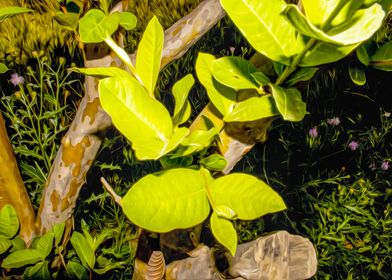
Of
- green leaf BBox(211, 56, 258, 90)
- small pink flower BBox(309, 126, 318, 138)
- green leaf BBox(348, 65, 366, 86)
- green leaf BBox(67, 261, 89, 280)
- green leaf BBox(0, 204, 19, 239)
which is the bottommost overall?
small pink flower BBox(309, 126, 318, 138)

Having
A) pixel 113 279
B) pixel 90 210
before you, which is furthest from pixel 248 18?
pixel 90 210

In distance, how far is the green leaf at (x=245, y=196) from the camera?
0.26 metres

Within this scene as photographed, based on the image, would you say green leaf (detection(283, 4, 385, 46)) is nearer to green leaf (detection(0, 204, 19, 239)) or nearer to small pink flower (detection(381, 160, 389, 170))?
green leaf (detection(0, 204, 19, 239))

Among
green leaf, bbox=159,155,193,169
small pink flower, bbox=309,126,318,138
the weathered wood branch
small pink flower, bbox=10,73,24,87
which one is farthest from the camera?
small pink flower, bbox=309,126,318,138

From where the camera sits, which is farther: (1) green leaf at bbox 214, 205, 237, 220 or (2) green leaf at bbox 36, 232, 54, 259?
(2) green leaf at bbox 36, 232, 54, 259

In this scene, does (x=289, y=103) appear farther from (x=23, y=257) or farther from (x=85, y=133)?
(x=23, y=257)

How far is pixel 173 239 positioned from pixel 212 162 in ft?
0.64

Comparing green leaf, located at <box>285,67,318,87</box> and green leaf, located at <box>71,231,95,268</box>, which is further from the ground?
green leaf, located at <box>285,67,318,87</box>

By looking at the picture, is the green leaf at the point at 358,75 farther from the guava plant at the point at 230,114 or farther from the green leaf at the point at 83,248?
the green leaf at the point at 83,248

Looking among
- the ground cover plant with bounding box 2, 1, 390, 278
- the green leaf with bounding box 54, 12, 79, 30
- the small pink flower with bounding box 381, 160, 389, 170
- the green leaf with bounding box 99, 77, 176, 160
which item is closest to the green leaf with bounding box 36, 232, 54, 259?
the ground cover plant with bounding box 2, 1, 390, 278

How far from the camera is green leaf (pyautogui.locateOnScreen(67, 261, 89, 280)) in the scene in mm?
693

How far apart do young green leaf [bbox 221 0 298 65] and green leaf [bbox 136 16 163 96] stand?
56 millimetres

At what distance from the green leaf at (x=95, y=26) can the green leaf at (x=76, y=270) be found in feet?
1.57

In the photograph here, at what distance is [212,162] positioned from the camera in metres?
0.30
